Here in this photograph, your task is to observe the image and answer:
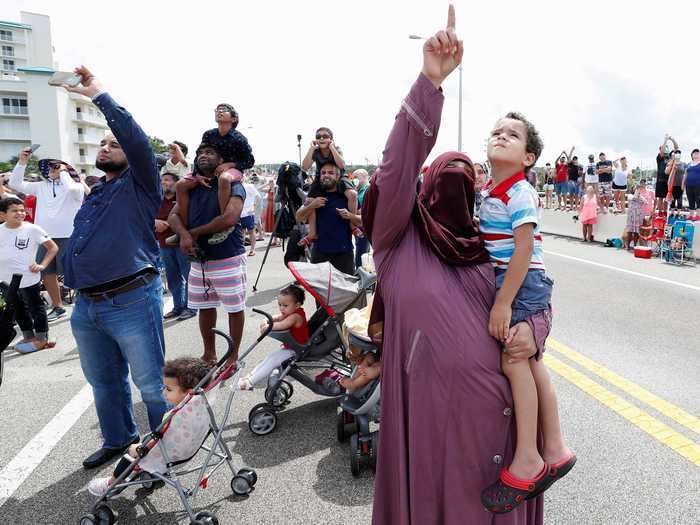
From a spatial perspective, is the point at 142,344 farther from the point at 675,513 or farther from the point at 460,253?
the point at 675,513

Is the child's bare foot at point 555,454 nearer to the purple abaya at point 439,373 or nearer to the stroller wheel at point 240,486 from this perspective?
the purple abaya at point 439,373

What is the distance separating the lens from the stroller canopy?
153 inches

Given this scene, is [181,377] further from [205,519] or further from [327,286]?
[327,286]

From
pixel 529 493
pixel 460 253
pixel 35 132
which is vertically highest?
pixel 35 132

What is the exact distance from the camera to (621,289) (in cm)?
823

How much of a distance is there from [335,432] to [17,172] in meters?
6.32

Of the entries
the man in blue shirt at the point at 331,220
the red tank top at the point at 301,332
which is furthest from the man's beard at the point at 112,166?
the man in blue shirt at the point at 331,220

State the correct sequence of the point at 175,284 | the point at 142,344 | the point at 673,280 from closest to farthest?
the point at 142,344 < the point at 175,284 < the point at 673,280

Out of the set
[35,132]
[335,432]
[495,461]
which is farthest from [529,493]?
[35,132]

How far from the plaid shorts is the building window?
83.9 metres

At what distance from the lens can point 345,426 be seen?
3.56 metres

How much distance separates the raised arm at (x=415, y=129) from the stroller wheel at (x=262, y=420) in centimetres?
250

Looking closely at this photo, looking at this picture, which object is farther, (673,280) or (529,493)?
(673,280)

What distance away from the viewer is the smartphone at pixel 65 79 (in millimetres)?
2691
